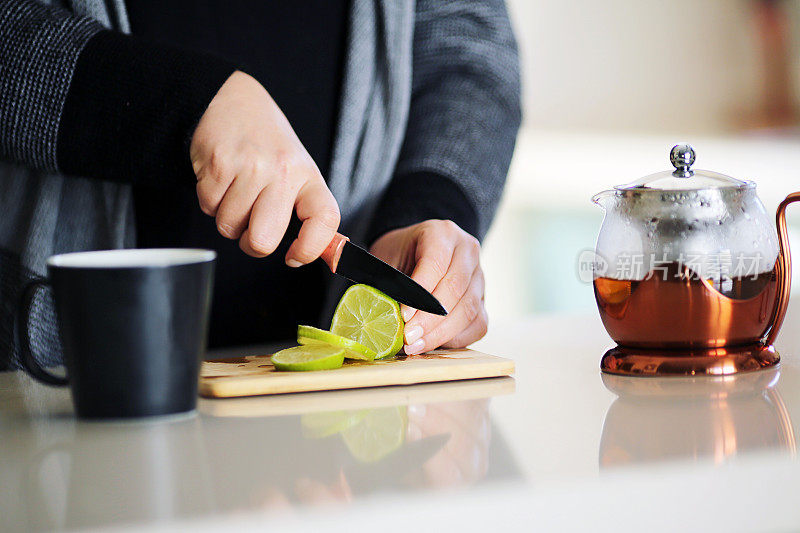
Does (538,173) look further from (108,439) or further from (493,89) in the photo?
(108,439)

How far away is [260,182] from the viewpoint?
72 centimetres

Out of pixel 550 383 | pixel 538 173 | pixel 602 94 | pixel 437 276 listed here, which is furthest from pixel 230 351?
pixel 602 94

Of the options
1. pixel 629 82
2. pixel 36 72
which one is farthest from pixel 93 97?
pixel 629 82

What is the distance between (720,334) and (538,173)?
2.26 meters

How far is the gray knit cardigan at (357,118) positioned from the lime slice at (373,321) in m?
0.31

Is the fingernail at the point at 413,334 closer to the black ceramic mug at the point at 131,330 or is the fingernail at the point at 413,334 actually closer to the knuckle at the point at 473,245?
the knuckle at the point at 473,245

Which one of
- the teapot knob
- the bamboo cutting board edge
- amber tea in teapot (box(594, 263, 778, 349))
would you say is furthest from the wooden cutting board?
the teapot knob

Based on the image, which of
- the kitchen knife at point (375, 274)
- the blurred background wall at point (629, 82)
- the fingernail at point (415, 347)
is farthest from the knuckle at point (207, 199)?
the blurred background wall at point (629, 82)

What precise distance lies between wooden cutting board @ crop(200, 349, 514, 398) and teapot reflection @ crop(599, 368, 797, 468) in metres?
0.11

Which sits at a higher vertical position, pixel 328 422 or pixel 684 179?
pixel 684 179

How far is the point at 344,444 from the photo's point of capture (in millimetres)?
514

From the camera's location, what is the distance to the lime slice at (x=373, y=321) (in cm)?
Answer: 77

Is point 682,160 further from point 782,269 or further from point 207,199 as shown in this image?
point 207,199

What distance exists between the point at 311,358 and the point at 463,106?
54 cm
